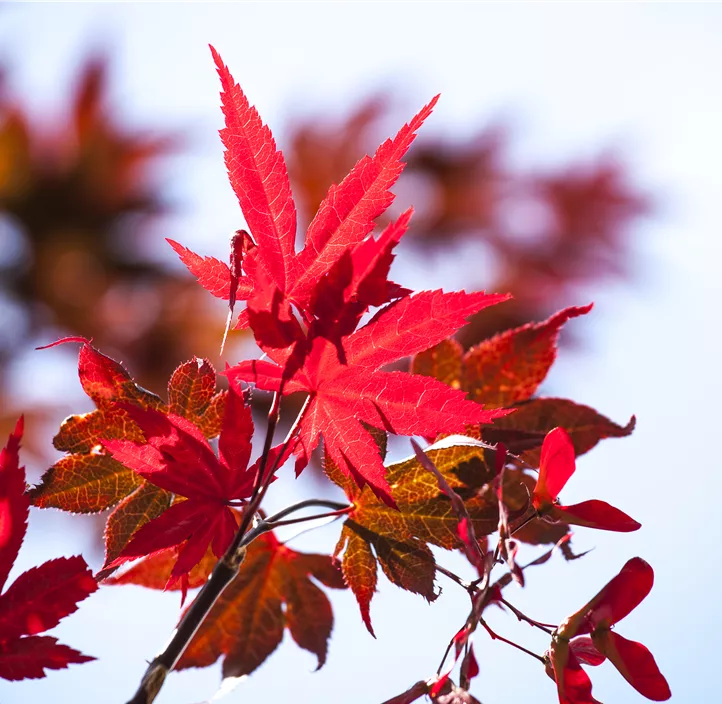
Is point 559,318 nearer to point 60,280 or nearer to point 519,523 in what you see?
point 519,523

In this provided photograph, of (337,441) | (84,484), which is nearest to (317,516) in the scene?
(337,441)

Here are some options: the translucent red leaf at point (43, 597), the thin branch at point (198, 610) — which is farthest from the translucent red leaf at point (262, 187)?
the translucent red leaf at point (43, 597)

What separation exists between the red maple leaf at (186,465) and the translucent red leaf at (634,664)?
9.0 inches

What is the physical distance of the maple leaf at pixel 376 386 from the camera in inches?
15.8

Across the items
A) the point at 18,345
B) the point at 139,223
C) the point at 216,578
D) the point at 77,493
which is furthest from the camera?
the point at 139,223

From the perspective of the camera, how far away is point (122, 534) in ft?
1.48

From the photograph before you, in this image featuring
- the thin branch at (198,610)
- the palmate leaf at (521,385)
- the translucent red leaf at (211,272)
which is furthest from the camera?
the palmate leaf at (521,385)

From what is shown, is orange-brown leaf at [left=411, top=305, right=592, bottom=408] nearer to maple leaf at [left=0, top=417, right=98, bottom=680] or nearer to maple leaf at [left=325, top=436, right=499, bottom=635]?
maple leaf at [left=325, top=436, right=499, bottom=635]

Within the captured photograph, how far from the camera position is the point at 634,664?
378mm

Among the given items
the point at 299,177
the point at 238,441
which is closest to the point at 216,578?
the point at 238,441

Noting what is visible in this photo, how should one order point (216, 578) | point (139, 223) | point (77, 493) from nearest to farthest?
point (216, 578) < point (77, 493) < point (139, 223)

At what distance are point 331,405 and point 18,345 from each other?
1.23 metres

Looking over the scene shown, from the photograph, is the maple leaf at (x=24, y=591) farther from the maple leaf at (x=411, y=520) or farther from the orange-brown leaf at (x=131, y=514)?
the maple leaf at (x=411, y=520)

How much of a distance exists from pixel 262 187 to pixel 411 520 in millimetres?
246
